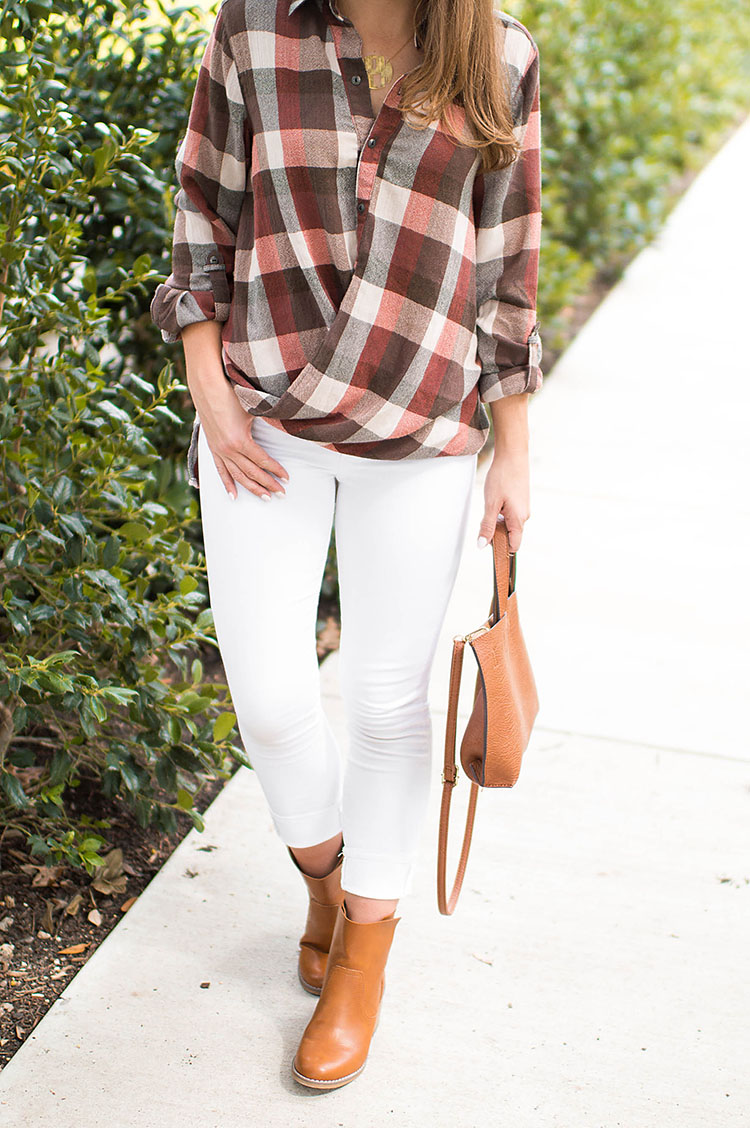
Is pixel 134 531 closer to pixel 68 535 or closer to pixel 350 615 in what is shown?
pixel 68 535

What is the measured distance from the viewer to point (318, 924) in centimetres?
225

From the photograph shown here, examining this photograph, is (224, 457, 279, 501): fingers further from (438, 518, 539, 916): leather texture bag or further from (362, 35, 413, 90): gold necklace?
(362, 35, 413, 90): gold necklace

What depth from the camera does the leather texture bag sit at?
1924 mm

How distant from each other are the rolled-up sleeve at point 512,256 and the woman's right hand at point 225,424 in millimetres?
386

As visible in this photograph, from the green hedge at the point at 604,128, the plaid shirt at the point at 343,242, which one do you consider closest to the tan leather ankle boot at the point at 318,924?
the plaid shirt at the point at 343,242

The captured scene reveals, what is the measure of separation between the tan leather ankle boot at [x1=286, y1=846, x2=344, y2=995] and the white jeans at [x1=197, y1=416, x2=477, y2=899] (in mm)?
124

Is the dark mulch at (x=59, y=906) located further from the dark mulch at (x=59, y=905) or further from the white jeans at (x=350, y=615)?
the white jeans at (x=350, y=615)

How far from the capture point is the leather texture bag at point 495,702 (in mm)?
1924

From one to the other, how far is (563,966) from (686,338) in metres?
4.41

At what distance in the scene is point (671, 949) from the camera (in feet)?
7.97

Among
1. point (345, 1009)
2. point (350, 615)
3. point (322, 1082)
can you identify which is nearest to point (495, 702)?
point (350, 615)

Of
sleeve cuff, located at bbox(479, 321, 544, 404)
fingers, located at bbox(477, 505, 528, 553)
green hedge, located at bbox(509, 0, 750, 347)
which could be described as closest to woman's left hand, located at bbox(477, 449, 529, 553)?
fingers, located at bbox(477, 505, 528, 553)

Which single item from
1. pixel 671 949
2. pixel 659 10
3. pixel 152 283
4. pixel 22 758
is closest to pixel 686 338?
pixel 659 10

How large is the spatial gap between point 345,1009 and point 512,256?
4.34ft
